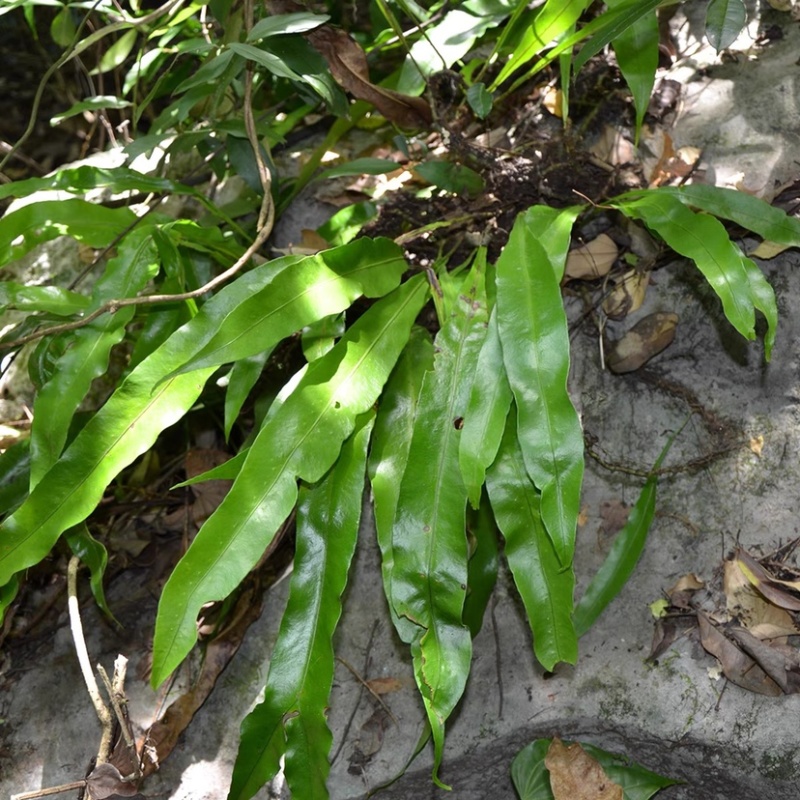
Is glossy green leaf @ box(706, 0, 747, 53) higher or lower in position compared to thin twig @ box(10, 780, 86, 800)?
higher

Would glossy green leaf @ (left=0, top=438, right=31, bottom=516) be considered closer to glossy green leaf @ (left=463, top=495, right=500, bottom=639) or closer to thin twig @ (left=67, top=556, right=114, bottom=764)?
thin twig @ (left=67, top=556, right=114, bottom=764)

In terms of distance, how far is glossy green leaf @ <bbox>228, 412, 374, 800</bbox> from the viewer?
1.15 meters

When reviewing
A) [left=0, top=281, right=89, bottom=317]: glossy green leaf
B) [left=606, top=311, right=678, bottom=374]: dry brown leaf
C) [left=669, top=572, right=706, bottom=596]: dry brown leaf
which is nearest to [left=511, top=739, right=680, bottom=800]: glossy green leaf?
[left=669, top=572, right=706, bottom=596]: dry brown leaf

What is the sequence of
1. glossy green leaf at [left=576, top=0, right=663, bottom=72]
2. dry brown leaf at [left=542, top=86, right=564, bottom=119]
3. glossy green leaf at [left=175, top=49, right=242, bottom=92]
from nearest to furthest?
1. glossy green leaf at [left=576, top=0, right=663, bottom=72]
2. glossy green leaf at [left=175, top=49, right=242, bottom=92]
3. dry brown leaf at [left=542, top=86, right=564, bottom=119]

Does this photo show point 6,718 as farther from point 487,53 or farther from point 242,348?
point 487,53

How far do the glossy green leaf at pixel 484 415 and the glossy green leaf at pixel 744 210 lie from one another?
0.38m

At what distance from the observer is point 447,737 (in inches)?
50.5

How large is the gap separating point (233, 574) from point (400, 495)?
0.25 meters

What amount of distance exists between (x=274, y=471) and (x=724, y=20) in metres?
0.87

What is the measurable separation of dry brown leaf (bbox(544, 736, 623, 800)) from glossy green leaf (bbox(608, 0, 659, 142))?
3.30 feet

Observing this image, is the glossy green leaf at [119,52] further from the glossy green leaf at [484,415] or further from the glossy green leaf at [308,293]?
the glossy green leaf at [484,415]

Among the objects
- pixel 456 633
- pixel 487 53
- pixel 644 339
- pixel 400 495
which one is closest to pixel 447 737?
pixel 456 633

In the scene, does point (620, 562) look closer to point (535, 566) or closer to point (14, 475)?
point (535, 566)

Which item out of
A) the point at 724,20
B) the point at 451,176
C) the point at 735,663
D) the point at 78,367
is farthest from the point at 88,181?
the point at 735,663
